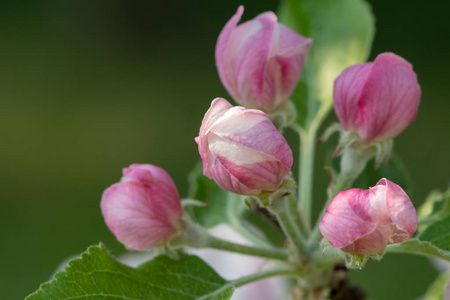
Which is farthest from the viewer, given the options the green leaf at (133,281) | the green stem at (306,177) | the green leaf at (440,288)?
the green leaf at (440,288)

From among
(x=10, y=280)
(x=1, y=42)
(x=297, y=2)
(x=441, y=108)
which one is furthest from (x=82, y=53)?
(x=297, y=2)

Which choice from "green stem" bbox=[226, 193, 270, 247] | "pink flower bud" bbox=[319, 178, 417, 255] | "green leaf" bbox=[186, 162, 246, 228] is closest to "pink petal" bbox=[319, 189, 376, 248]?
"pink flower bud" bbox=[319, 178, 417, 255]

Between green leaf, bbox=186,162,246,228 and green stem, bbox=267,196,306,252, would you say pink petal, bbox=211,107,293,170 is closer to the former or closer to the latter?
green stem, bbox=267,196,306,252

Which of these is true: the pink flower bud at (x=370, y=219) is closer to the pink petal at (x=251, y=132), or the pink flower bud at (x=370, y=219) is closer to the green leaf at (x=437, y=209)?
the pink petal at (x=251, y=132)

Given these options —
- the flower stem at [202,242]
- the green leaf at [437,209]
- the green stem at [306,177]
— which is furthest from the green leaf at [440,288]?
the flower stem at [202,242]

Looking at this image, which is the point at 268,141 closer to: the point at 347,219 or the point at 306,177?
the point at 347,219

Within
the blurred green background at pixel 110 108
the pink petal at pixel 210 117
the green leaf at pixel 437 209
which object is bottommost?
the blurred green background at pixel 110 108

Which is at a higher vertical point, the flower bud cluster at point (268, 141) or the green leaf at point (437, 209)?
the flower bud cluster at point (268, 141)
